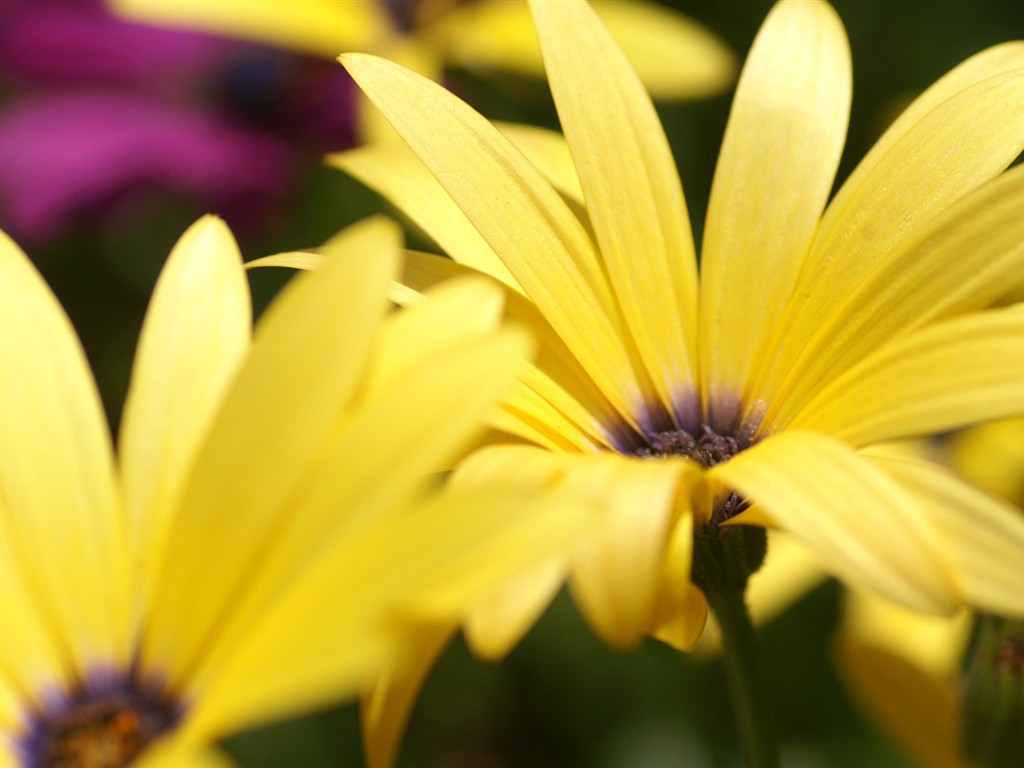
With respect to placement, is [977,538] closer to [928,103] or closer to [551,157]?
[928,103]

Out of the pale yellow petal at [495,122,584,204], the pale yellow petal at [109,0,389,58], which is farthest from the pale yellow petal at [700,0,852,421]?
the pale yellow petal at [109,0,389,58]

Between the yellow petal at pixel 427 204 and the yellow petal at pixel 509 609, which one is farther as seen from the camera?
the yellow petal at pixel 427 204

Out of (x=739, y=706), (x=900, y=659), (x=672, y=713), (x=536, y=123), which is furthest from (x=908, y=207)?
(x=536, y=123)

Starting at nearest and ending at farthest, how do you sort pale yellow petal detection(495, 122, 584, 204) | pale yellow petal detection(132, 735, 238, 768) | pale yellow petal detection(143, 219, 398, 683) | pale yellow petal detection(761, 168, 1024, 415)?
pale yellow petal detection(132, 735, 238, 768)
pale yellow petal detection(143, 219, 398, 683)
pale yellow petal detection(761, 168, 1024, 415)
pale yellow petal detection(495, 122, 584, 204)

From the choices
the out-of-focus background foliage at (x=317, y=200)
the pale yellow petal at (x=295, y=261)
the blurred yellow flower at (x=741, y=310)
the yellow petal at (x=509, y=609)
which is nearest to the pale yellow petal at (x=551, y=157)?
the blurred yellow flower at (x=741, y=310)

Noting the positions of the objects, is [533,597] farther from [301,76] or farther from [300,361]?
[301,76]

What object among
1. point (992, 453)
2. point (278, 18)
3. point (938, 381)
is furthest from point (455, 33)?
point (938, 381)

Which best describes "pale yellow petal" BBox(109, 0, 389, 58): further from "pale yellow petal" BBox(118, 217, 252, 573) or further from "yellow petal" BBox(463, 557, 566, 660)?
"yellow petal" BBox(463, 557, 566, 660)

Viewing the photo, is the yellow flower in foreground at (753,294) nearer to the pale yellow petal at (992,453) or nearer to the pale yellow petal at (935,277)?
the pale yellow petal at (935,277)
